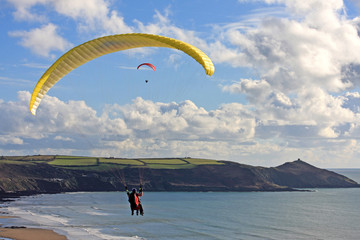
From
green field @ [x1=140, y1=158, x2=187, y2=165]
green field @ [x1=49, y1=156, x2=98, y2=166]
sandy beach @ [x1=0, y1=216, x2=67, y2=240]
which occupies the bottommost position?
sandy beach @ [x1=0, y1=216, x2=67, y2=240]

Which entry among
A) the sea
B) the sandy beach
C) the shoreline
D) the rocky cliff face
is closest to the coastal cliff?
the rocky cliff face

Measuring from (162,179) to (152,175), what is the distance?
3.71 meters

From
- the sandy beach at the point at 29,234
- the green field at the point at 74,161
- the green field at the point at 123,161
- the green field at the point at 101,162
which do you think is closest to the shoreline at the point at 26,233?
the sandy beach at the point at 29,234

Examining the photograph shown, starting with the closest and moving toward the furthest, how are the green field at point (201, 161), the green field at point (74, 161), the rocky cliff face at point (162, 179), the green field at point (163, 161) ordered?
1. the rocky cliff face at point (162, 179)
2. the green field at point (74, 161)
3. the green field at point (201, 161)
4. the green field at point (163, 161)

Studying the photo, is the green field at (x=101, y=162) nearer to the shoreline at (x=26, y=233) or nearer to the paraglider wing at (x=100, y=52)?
the shoreline at (x=26, y=233)

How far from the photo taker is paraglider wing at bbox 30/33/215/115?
20.2 metres

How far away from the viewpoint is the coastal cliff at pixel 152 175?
108062 millimetres

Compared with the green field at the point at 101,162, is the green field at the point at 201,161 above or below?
above

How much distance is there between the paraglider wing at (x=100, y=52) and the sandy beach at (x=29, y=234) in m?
24.6

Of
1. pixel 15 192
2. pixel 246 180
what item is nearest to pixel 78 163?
pixel 15 192

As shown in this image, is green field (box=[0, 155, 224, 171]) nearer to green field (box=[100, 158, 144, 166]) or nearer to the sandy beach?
green field (box=[100, 158, 144, 166])

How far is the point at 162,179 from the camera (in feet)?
401

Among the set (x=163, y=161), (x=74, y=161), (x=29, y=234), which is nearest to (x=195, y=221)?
(x=29, y=234)

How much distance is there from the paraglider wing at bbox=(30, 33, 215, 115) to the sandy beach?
80.6ft
